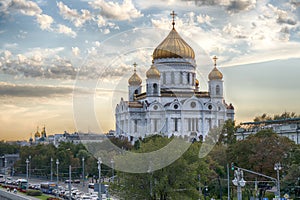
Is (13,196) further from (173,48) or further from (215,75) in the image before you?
(215,75)

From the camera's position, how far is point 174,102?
331 ft

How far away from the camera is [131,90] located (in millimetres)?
110312

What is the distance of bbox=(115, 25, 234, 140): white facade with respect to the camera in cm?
10019

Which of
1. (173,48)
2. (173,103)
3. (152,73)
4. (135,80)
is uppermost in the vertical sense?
(173,48)

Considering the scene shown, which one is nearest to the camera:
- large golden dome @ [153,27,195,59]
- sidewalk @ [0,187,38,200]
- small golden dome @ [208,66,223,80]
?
sidewalk @ [0,187,38,200]

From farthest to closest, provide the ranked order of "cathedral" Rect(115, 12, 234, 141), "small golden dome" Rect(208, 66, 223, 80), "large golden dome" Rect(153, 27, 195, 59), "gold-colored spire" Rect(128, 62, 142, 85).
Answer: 1. "gold-colored spire" Rect(128, 62, 142, 85)
2. "small golden dome" Rect(208, 66, 223, 80)
3. "large golden dome" Rect(153, 27, 195, 59)
4. "cathedral" Rect(115, 12, 234, 141)

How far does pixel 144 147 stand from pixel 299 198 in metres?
12.4

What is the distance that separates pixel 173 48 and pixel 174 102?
9361mm

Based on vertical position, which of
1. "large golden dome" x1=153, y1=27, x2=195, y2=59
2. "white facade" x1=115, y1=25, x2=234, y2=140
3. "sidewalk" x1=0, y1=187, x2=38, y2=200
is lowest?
"sidewalk" x1=0, y1=187, x2=38, y2=200

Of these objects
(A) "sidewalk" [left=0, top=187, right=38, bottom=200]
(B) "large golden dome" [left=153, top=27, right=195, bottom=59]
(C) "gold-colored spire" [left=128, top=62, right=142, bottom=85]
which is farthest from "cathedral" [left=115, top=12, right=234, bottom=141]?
(A) "sidewalk" [left=0, top=187, right=38, bottom=200]

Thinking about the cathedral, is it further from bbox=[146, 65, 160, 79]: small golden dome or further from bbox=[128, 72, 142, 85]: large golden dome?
bbox=[128, 72, 142, 85]: large golden dome

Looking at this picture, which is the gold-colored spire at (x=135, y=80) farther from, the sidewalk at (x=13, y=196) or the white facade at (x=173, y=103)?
the sidewalk at (x=13, y=196)

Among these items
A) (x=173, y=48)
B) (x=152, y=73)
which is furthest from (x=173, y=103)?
(x=173, y=48)

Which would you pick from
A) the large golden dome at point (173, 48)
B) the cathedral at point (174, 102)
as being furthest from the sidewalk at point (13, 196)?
the large golden dome at point (173, 48)
